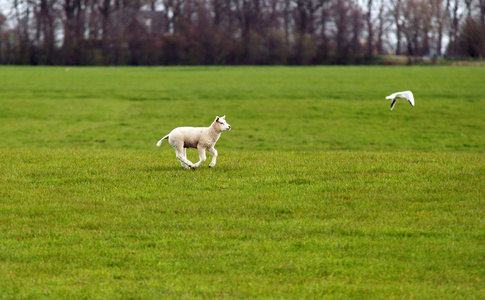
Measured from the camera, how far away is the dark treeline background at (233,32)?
93.1 metres

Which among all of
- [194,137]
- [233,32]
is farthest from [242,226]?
[233,32]

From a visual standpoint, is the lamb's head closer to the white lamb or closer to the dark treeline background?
the white lamb

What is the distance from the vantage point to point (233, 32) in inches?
3910

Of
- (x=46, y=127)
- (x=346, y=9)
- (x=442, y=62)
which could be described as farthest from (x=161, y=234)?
Answer: (x=346, y=9)

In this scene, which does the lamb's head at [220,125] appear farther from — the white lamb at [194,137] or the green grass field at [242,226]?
the green grass field at [242,226]

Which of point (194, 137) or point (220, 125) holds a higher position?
point (220, 125)

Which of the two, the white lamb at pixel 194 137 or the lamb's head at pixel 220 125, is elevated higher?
the lamb's head at pixel 220 125

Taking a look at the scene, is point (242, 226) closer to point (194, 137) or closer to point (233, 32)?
point (194, 137)

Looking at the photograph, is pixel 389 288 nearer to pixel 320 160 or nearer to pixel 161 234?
pixel 161 234

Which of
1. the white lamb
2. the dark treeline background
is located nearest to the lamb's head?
the white lamb

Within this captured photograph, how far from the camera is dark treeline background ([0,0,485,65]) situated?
9312 cm

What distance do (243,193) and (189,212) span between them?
1.29m

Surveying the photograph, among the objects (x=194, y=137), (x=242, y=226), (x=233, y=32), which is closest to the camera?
(x=242, y=226)

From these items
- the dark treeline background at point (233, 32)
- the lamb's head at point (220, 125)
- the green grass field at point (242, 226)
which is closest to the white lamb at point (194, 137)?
the lamb's head at point (220, 125)
